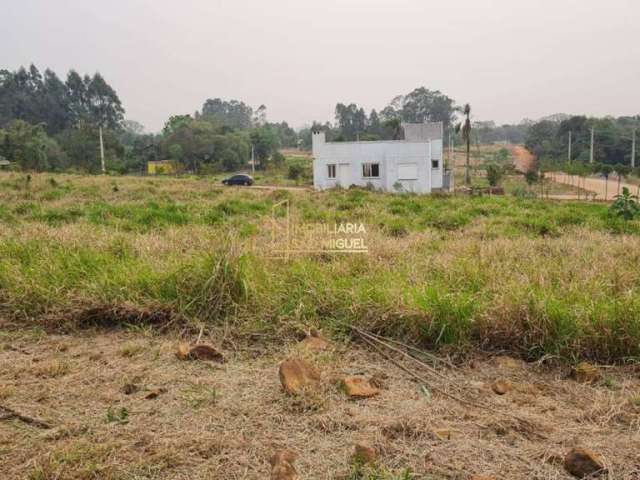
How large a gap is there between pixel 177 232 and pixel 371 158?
63.4 ft

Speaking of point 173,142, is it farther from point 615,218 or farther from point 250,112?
point 250,112

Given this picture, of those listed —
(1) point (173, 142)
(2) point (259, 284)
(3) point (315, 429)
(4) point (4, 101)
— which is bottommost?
(3) point (315, 429)

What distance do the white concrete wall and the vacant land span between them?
64.2 ft

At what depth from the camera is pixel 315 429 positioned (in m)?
2.06

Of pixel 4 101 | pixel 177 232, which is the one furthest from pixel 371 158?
pixel 4 101

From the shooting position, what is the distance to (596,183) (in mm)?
33125

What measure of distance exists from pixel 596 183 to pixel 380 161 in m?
17.9

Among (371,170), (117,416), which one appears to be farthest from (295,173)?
(117,416)

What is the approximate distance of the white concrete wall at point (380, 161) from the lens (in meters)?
24.0

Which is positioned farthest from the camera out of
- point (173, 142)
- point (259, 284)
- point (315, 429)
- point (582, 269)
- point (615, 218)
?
point (173, 142)

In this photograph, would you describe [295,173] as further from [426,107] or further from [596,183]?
[426,107]

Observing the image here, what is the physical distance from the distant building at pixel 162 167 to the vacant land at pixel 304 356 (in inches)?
1448
